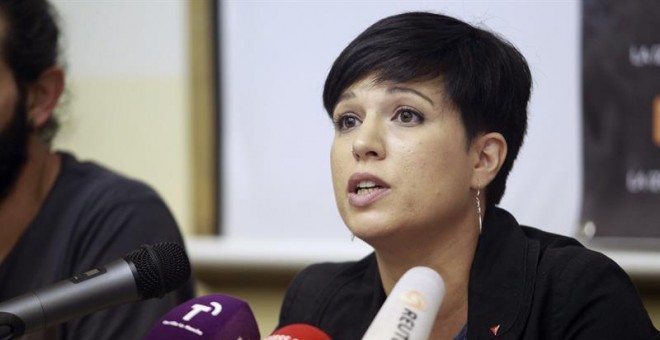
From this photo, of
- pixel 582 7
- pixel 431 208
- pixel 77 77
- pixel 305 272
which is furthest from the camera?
pixel 77 77

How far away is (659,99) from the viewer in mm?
1842

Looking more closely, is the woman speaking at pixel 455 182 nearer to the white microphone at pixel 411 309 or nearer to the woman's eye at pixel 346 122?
the woman's eye at pixel 346 122

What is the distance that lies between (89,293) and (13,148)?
843 millimetres

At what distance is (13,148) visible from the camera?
1.65 metres

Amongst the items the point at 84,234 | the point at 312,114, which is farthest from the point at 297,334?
the point at 312,114

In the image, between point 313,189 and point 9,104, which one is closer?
point 9,104

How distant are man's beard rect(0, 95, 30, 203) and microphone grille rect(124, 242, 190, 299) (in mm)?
715

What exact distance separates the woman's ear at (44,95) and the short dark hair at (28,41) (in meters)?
0.01

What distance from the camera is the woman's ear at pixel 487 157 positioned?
3.51 feet

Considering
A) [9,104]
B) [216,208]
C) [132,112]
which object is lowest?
[216,208]

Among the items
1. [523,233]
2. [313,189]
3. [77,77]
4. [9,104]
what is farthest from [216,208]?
[523,233]

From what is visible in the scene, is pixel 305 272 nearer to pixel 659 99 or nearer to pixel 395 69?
pixel 395 69

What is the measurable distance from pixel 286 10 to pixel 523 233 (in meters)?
0.79

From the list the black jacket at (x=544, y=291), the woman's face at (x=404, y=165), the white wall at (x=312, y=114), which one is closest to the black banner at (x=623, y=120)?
the white wall at (x=312, y=114)
